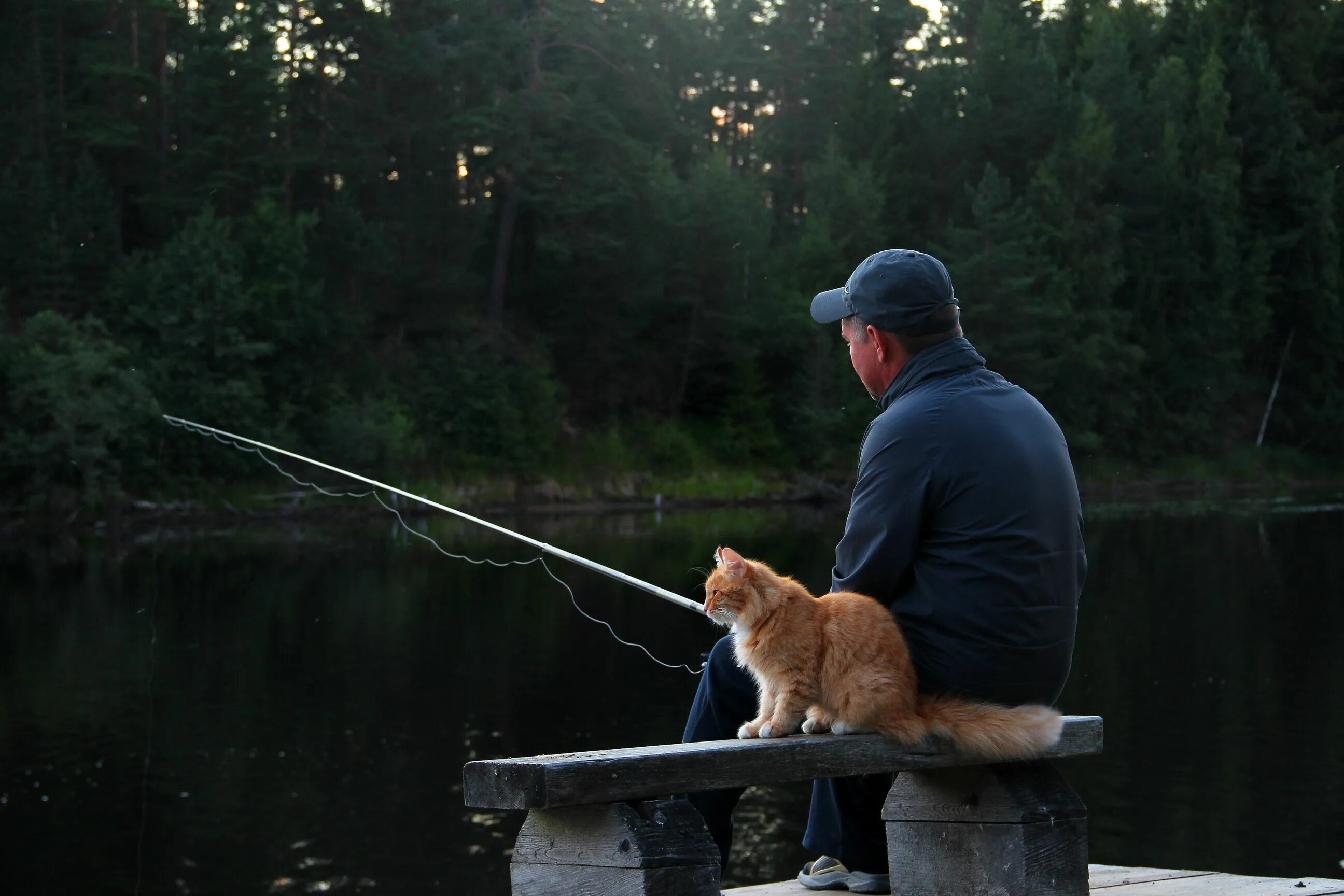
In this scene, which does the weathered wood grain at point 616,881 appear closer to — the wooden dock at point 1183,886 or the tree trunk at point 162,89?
the wooden dock at point 1183,886

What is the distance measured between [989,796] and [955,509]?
1.93ft

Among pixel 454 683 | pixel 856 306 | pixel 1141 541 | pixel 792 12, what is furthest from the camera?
pixel 792 12

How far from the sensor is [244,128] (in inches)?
1267

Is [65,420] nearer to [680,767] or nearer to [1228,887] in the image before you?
[1228,887]

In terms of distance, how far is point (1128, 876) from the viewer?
3555 millimetres

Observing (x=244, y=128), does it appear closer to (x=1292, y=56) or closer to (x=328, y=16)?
(x=328, y=16)

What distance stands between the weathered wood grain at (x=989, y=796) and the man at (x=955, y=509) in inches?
6.2

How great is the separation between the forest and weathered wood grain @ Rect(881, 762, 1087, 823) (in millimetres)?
24331

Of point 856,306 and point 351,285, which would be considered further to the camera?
point 351,285

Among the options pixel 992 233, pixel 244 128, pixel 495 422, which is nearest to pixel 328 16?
pixel 244 128

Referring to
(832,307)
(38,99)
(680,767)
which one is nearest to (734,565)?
(680,767)

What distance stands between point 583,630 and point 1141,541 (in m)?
10.7

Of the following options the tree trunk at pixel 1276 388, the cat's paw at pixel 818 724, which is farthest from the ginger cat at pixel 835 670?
the tree trunk at pixel 1276 388

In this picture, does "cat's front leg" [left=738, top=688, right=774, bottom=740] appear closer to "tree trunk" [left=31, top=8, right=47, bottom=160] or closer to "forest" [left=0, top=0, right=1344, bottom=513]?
"forest" [left=0, top=0, right=1344, bottom=513]
